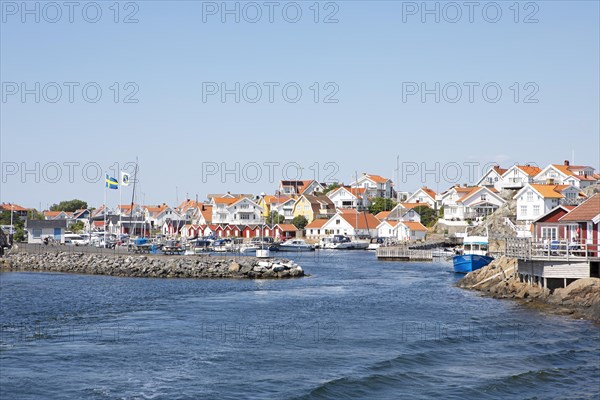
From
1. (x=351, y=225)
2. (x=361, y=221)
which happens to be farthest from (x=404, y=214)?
(x=351, y=225)

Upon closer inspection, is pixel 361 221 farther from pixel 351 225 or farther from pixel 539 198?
pixel 539 198

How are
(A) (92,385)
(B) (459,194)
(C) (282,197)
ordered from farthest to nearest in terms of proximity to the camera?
(C) (282,197) → (B) (459,194) → (A) (92,385)

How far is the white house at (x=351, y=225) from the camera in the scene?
391ft

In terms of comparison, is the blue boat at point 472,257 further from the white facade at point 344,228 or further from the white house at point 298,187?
the white house at point 298,187

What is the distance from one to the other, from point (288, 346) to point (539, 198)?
71.3 meters

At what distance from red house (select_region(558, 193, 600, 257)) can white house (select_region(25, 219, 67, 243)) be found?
75199 millimetres

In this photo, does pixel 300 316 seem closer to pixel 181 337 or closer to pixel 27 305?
pixel 181 337

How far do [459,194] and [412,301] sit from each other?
80712 mm

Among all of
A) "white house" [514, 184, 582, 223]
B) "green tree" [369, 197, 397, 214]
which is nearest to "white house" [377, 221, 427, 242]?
"green tree" [369, 197, 397, 214]

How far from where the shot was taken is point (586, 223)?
41.5m

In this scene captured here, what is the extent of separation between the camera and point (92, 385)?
22.8m

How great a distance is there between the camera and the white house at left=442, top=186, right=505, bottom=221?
11362 centimetres

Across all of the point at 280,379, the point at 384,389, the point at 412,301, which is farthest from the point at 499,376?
the point at 412,301

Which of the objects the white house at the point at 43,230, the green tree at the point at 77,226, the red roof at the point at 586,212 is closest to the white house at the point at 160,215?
the green tree at the point at 77,226
